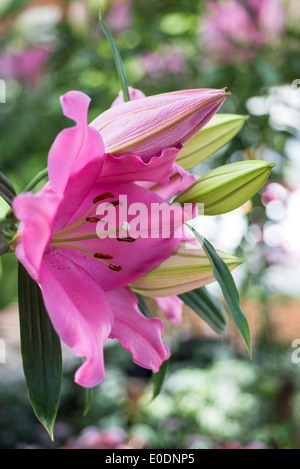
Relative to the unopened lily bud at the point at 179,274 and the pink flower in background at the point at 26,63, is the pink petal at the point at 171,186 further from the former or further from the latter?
the pink flower in background at the point at 26,63

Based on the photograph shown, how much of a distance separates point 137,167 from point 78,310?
65mm

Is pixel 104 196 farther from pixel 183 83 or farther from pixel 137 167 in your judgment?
pixel 183 83

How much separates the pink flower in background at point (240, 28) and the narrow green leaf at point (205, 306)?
60cm

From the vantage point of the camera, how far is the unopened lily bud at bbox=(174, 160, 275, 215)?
25 centimetres

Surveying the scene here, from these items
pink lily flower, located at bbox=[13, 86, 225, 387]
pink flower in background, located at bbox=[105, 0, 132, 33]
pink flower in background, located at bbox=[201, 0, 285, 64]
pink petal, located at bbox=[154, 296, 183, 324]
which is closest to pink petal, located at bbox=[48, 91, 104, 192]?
pink lily flower, located at bbox=[13, 86, 225, 387]

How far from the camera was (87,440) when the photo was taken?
3.15 ft

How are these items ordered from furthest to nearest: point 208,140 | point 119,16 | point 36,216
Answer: point 119,16 → point 208,140 → point 36,216

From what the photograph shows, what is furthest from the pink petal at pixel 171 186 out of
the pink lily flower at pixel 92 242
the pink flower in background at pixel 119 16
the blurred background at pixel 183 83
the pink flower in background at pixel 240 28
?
the pink flower in background at pixel 119 16

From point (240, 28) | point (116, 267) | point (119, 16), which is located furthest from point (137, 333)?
point (119, 16)

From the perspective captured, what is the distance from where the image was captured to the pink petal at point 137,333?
0.76ft

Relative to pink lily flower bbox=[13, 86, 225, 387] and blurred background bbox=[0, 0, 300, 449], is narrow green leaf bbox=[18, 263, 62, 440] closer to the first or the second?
pink lily flower bbox=[13, 86, 225, 387]

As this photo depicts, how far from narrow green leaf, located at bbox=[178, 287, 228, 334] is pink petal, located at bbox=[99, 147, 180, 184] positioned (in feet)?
0.44

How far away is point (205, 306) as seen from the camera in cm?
34
